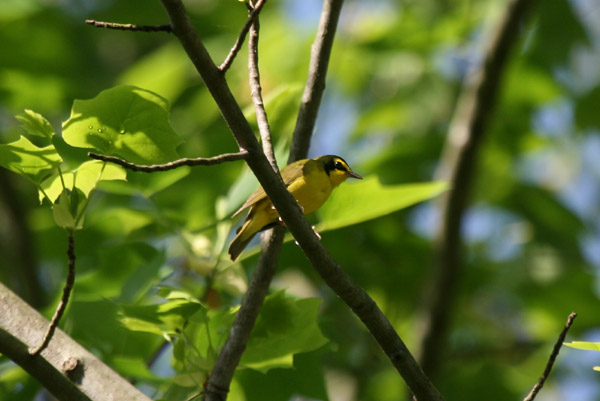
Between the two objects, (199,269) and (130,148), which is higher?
(199,269)

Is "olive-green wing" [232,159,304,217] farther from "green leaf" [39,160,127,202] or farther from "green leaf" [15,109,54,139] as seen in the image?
"green leaf" [15,109,54,139]

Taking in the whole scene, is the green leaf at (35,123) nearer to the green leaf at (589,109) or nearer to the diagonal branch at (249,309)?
the diagonal branch at (249,309)

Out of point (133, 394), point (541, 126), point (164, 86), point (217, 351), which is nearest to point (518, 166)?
point (541, 126)

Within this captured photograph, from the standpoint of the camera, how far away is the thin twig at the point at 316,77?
2.56m

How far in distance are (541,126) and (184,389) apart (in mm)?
4880

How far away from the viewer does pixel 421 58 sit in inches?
235

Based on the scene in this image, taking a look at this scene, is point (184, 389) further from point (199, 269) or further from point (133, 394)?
point (199, 269)

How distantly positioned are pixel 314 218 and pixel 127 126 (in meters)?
1.61

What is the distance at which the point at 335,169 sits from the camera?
3.73 m

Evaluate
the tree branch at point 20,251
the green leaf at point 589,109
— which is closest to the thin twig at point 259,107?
the tree branch at point 20,251

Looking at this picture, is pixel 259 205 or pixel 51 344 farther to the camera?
pixel 259 205

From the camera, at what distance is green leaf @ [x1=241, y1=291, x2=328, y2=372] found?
2.37 metres

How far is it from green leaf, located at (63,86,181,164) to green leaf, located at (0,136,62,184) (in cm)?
6

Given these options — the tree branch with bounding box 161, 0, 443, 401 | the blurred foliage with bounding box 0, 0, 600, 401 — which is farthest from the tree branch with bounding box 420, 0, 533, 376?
the tree branch with bounding box 161, 0, 443, 401
